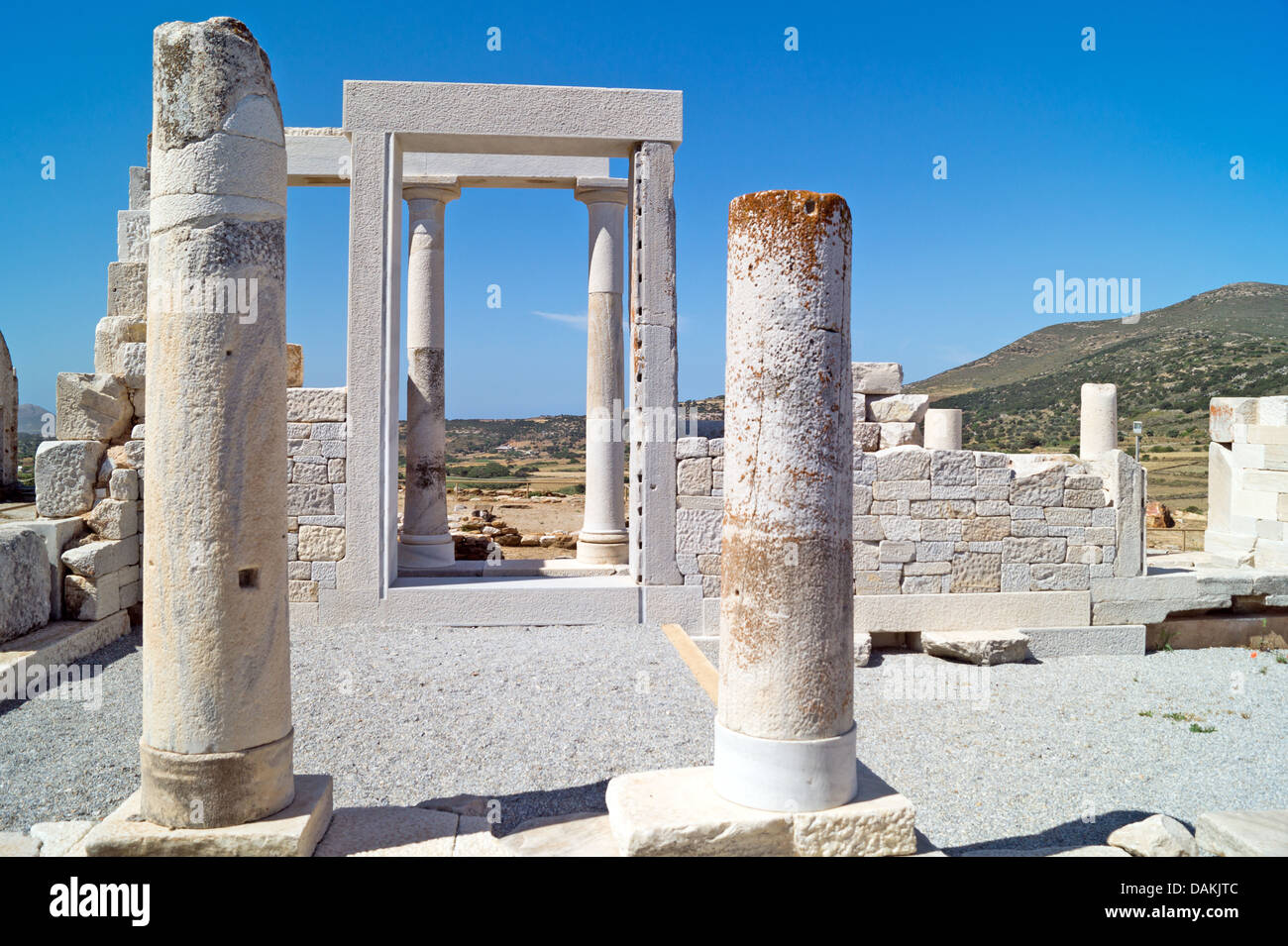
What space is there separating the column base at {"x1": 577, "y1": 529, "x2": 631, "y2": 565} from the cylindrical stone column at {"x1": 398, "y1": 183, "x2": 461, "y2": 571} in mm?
1665

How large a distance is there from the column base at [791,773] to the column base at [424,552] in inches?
286

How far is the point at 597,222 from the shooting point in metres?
11.4

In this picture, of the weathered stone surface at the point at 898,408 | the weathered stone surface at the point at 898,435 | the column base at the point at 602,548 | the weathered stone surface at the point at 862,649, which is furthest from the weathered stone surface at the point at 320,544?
the weathered stone surface at the point at 898,408

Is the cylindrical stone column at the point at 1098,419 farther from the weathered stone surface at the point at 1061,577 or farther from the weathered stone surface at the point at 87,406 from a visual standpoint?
the weathered stone surface at the point at 87,406

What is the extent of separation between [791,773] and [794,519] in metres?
1.09

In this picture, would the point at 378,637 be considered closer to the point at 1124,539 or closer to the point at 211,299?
the point at 211,299

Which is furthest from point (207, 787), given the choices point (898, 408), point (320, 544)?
point (898, 408)

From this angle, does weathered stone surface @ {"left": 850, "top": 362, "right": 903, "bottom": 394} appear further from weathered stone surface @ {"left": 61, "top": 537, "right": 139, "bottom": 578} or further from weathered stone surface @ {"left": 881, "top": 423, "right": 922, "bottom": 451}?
weathered stone surface @ {"left": 61, "top": 537, "right": 139, "bottom": 578}

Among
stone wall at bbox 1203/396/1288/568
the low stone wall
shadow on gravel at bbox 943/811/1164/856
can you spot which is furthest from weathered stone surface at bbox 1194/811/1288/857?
stone wall at bbox 1203/396/1288/568

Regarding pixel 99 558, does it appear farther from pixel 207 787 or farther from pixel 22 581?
pixel 207 787

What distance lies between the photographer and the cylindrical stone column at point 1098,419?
10617mm

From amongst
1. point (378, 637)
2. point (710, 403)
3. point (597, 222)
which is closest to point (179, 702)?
point (378, 637)

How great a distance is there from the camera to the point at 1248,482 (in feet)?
37.5

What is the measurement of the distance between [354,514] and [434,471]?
6.27ft
